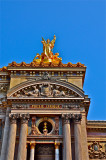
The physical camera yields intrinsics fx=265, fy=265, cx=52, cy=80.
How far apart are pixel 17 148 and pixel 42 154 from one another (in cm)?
246

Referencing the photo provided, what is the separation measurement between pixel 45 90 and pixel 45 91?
0.13 meters

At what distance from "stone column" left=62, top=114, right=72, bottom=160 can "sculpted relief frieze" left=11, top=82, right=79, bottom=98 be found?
2.57m

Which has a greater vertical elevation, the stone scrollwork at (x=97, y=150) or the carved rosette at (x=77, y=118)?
the carved rosette at (x=77, y=118)

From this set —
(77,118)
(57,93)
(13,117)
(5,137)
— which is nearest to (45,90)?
(57,93)

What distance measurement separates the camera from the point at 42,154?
80.7ft

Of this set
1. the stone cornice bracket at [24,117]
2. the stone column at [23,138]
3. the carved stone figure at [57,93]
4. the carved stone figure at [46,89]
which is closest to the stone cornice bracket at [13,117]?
the stone cornice bracket at [24,117]

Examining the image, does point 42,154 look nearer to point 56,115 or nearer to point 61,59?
point 56,115

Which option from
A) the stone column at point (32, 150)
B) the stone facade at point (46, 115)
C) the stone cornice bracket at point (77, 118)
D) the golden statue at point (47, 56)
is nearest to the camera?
the stone column at point (32, 150)

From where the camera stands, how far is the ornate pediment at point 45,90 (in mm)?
26094

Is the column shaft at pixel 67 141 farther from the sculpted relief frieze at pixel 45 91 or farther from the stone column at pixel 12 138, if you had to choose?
the stone column at pixel 12 138

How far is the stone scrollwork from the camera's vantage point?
86.0 feet

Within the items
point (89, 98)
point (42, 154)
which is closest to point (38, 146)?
point (42, 154)

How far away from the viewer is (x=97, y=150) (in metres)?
26.5

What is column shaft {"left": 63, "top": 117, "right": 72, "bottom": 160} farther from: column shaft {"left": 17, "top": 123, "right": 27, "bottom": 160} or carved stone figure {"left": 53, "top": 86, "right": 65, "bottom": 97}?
column shaft {"left": 17, "top": 123, "right": 27, "bottom": 160}
